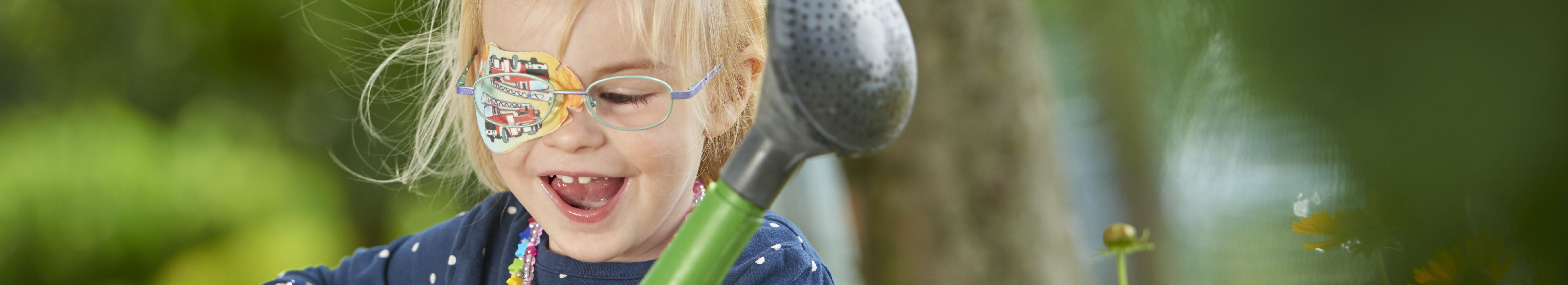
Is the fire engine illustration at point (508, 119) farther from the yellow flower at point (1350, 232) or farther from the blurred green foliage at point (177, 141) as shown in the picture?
the blurred green foliage at point (177, 141)

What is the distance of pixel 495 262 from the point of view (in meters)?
0.48

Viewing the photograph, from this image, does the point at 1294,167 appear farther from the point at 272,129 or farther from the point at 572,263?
the point at 272,129

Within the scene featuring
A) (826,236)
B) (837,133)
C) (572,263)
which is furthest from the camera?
(826,236)

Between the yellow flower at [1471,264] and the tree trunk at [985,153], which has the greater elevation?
the yellow flower at [1471,264]

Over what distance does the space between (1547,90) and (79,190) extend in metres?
1.15

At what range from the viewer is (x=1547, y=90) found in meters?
0.20

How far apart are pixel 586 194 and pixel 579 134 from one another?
4 centimetres

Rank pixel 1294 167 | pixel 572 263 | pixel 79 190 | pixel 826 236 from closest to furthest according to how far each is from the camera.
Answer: pixel 1294 167 < pixel 572 263 < pixel 79 190 < pixel 826 236

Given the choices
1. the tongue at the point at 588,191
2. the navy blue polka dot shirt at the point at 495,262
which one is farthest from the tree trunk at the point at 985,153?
the tongue at the point at 588,191

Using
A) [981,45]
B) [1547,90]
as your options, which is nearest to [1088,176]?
[981,45]

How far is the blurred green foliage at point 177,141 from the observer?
0.95m

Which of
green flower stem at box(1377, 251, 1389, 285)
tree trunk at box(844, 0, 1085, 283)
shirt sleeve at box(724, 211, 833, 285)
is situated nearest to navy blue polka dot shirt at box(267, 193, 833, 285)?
shirt sleeve at box(724, 211, 833, 285)

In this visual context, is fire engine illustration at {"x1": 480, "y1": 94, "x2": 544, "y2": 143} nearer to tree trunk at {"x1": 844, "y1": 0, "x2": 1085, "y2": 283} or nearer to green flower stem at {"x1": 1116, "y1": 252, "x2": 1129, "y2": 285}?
green flower stem at {"x1": 1116, "y1": 252, "x2": 1129, "y2": 285}

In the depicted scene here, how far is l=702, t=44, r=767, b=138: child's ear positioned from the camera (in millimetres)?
358
